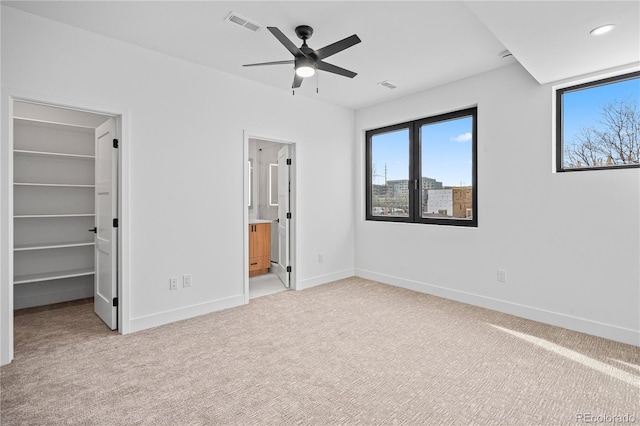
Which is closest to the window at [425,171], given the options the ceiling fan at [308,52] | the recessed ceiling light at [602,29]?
the recessed ceiling light at [602,29]

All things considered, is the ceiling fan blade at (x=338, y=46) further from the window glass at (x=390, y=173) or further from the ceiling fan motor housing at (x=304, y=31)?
the window glass at (x=390, y=173)

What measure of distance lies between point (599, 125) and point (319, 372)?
3420 millimetres

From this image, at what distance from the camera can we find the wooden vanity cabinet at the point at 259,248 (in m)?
5.41

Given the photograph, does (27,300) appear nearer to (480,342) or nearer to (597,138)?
(480,342)

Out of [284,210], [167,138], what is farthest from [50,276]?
[284,210]

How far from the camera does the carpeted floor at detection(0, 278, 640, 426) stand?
193 centimetres

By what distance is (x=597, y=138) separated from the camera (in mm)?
3146

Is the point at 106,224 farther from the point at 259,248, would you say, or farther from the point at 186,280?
the point at 259,248

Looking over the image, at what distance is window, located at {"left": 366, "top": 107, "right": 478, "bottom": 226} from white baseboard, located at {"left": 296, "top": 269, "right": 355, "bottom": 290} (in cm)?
100

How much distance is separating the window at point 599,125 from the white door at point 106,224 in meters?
4.42

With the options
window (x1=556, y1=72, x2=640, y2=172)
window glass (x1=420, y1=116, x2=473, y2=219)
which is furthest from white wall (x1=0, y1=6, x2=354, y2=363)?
window (x1=556, y1=72, x2=640, y2=172)

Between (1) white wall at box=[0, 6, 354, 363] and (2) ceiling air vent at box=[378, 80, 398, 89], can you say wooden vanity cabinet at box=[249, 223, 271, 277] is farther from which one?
(2) ceiling air vent at box=[378, 80, 398, 89]

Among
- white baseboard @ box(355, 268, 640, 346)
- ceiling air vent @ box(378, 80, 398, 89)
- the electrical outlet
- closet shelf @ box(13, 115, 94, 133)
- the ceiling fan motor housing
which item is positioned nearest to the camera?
the ceiling fan motor housing

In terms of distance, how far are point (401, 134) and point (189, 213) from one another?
10.3ft
